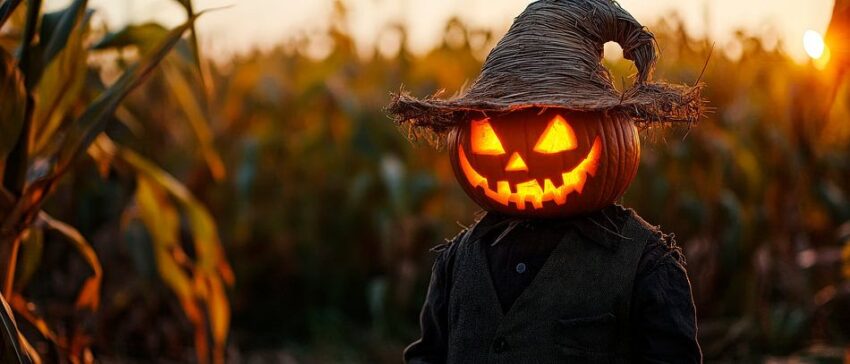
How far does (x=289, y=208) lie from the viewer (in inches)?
180

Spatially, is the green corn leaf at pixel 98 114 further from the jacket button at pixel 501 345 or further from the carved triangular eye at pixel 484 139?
the jacket button at pixel 501 345

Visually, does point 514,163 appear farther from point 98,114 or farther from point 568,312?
point 98,114

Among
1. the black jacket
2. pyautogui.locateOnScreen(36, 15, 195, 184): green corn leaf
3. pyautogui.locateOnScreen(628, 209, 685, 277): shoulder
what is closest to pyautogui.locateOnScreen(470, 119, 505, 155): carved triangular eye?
the black jacket

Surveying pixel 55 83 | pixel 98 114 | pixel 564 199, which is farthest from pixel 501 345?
pixel 55 83

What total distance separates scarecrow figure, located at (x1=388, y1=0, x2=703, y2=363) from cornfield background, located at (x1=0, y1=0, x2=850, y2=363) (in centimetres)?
185

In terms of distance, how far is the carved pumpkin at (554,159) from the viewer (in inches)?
61.4

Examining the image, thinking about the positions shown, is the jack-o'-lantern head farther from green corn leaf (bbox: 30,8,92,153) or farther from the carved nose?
green corn leaf (bbox: 30,8,92,153)

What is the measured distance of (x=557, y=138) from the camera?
5.15 ft

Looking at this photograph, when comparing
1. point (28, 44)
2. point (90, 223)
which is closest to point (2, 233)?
point (28, 44)

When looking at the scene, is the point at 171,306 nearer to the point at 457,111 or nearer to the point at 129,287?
the point at 129,287

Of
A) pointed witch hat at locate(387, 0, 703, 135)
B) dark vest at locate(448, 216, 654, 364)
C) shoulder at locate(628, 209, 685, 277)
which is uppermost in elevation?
pointed witch hat at locate(387, 0, 703, 135)

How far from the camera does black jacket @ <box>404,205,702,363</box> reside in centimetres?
153

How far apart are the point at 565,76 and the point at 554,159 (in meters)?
0.14

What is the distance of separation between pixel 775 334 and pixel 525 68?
2.55m
